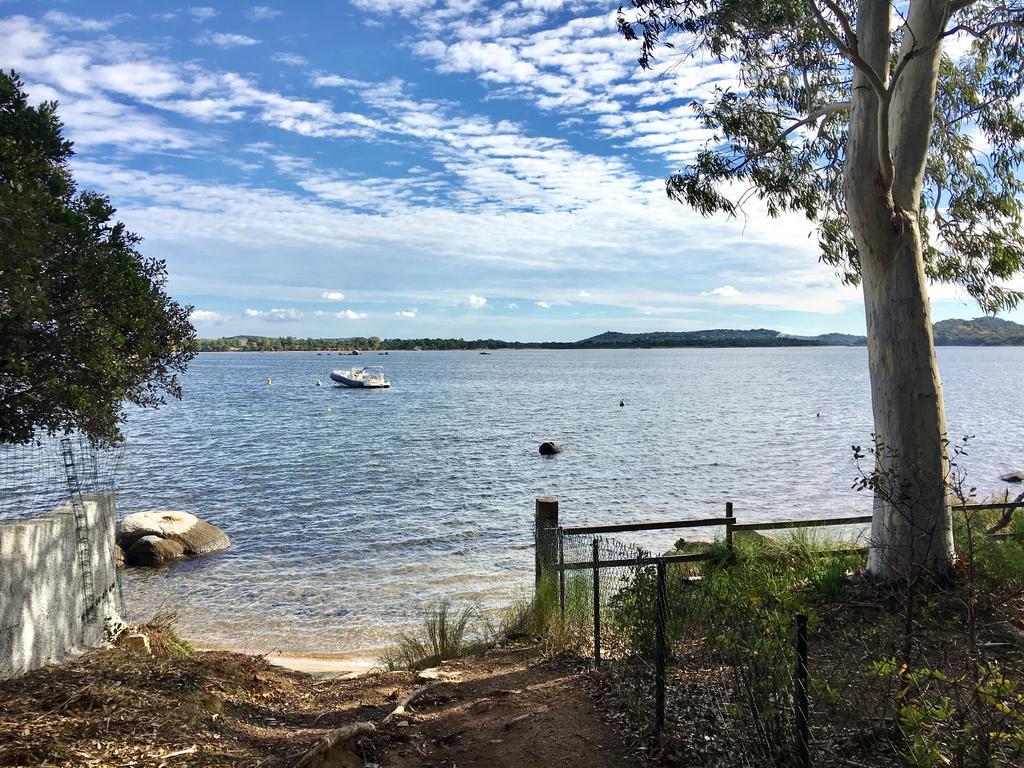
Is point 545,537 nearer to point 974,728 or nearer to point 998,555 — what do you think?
point 998,555

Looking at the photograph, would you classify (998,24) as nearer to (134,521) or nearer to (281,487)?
(134,521)

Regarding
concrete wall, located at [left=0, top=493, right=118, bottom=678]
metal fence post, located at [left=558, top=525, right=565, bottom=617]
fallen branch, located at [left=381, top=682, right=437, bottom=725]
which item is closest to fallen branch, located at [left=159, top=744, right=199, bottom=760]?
fallen branch, located at [left=381, top=682, right=437, bottom=725]

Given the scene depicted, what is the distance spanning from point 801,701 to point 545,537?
254 inches

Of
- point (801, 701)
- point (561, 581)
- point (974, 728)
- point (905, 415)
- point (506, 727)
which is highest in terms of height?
point (905, 415)

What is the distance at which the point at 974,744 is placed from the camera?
11.5 ft

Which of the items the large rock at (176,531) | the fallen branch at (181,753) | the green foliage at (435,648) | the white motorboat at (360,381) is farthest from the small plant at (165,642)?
the white motorboat at (360,381)

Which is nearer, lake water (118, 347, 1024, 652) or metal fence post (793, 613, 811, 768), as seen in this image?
metal fence post (793, 613, 811, 768)

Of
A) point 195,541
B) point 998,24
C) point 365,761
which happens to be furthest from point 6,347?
point 195,541

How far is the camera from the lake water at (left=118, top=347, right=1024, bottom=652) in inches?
639

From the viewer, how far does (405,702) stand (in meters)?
6.91

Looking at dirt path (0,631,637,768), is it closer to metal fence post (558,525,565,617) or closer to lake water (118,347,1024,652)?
metal fence post (558,525,565,617)

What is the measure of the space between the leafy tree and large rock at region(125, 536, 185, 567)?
499 inches

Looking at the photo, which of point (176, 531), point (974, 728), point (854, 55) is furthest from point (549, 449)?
point (974, 728)

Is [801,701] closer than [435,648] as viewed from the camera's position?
Yes
